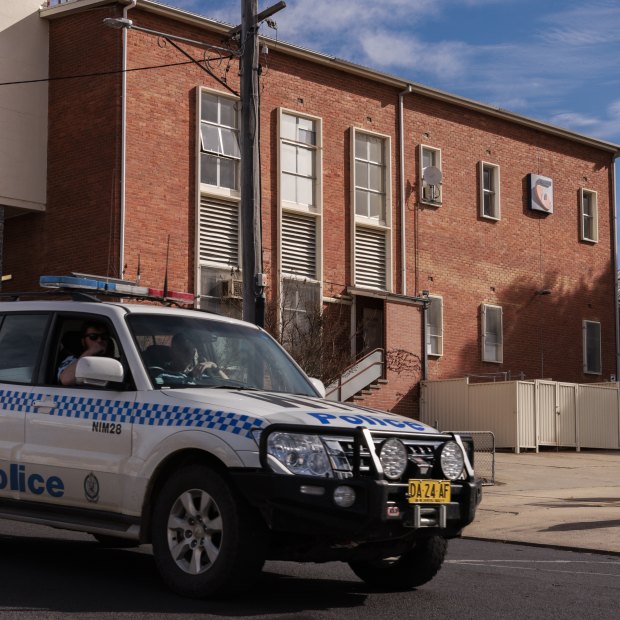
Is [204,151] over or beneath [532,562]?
over

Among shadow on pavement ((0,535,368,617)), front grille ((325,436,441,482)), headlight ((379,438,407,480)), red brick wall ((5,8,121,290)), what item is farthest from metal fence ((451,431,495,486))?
headlight ((379,438,407,480))

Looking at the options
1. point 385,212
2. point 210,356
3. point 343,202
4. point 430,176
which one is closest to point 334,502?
point 210,356

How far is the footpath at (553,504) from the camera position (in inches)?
562

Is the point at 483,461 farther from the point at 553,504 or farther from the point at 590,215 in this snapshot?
the point at 590,215

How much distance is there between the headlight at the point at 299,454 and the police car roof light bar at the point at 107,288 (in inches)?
105

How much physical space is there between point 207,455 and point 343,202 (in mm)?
25438

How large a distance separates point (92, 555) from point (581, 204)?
3297cm

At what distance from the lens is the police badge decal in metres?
8.23

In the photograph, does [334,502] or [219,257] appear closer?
[334,502]

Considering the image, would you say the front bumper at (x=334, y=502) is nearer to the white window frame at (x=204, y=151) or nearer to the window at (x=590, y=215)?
the white window frame at (x=204, y=151)

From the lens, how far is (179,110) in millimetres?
29234

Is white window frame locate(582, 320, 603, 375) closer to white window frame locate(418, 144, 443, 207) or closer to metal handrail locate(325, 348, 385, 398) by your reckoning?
white window frame locate(418, 144, 443, 207)

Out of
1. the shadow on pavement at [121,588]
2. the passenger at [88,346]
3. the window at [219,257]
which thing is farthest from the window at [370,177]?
the passenger at [88,346]

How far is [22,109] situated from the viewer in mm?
29422
